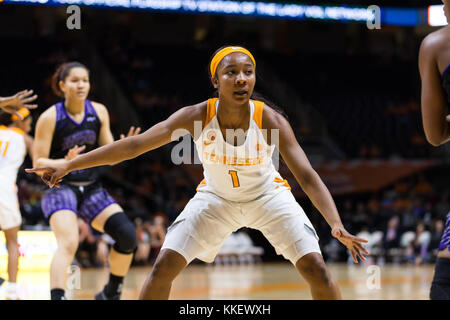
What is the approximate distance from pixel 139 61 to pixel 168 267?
54.3 ft

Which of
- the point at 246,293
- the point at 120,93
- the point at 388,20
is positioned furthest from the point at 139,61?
the point at 246,293

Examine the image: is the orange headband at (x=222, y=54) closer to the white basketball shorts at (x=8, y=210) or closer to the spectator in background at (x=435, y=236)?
the white basketball shorts at (x=8, y=210)

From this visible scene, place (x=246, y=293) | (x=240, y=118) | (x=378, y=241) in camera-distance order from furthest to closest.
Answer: (x=378, y=241) → (x=246, y=293) → (x=240, y=118)

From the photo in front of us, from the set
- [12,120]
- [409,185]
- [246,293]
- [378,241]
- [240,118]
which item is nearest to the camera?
[240,118]

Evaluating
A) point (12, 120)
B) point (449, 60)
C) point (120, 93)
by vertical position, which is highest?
point (120, 93)

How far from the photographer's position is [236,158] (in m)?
3.71

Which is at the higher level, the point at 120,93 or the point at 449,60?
the point at 120,93

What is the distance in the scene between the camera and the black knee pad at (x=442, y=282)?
8.57 ft

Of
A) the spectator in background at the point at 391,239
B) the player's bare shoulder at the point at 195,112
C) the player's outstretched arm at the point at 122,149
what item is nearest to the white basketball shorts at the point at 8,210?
the player's outstretched arm at the point at 122,149

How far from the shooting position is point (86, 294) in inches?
264

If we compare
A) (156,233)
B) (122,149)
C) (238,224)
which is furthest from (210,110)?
(156,233)

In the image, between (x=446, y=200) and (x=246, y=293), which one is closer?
(x=246, y=293)

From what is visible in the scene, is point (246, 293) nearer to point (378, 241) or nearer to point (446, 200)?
point (378, 241)

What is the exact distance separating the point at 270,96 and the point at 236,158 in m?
16.5
